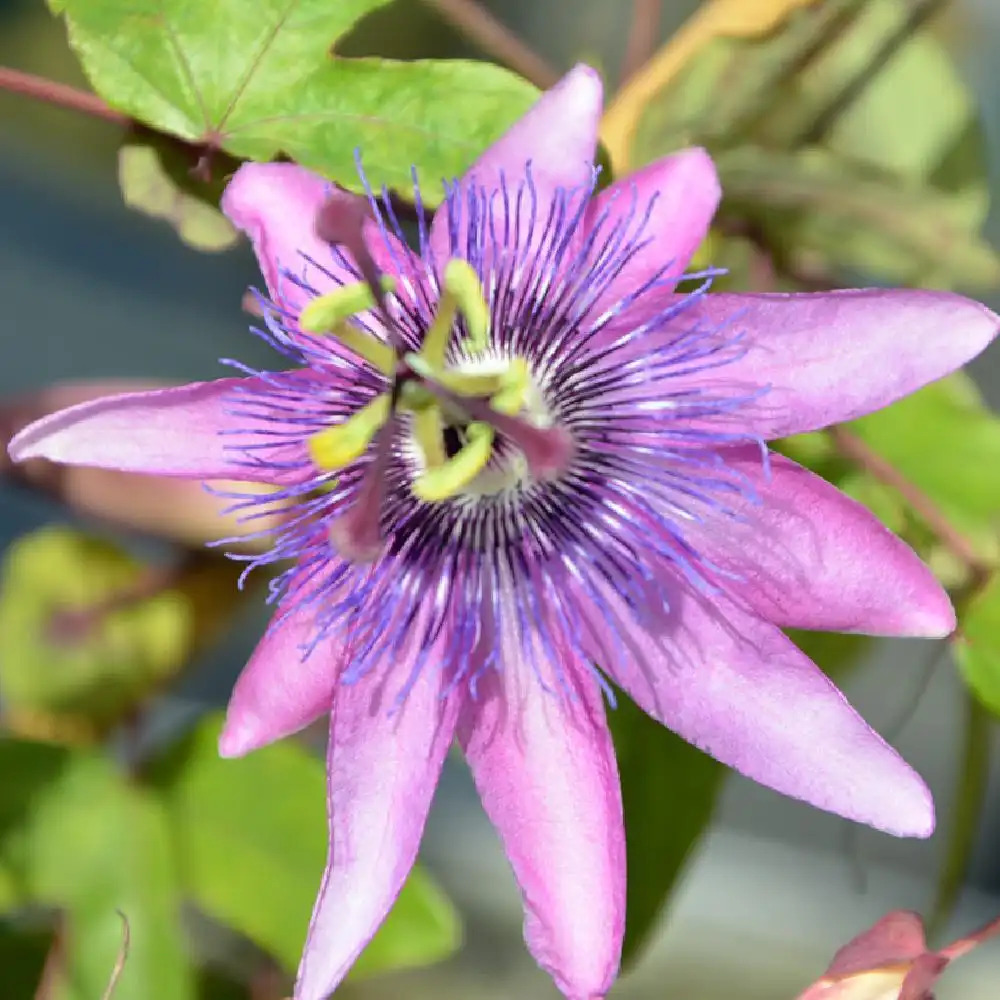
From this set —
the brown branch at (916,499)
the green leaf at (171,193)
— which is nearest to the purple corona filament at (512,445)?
the green leaf at (171,193)

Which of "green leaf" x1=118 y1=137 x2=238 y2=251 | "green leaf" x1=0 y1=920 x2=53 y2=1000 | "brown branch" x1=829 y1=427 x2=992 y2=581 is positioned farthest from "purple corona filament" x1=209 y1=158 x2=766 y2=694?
"green leaf" x1=0 y1=920 x2=53 y2=1000

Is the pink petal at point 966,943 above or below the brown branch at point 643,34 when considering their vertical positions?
below

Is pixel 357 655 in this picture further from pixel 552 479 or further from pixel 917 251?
pixel 917 251

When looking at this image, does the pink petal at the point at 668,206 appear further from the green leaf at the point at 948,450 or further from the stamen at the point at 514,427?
the green leaf at the point at 948,450

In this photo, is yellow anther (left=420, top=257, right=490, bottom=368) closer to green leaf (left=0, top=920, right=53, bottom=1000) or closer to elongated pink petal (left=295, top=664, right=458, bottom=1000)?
elongated pink petal (left=295, top=664, right=458, bottom=1000)

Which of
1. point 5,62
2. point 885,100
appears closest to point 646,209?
point 885,100

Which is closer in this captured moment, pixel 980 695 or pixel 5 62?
pixel 980 695
